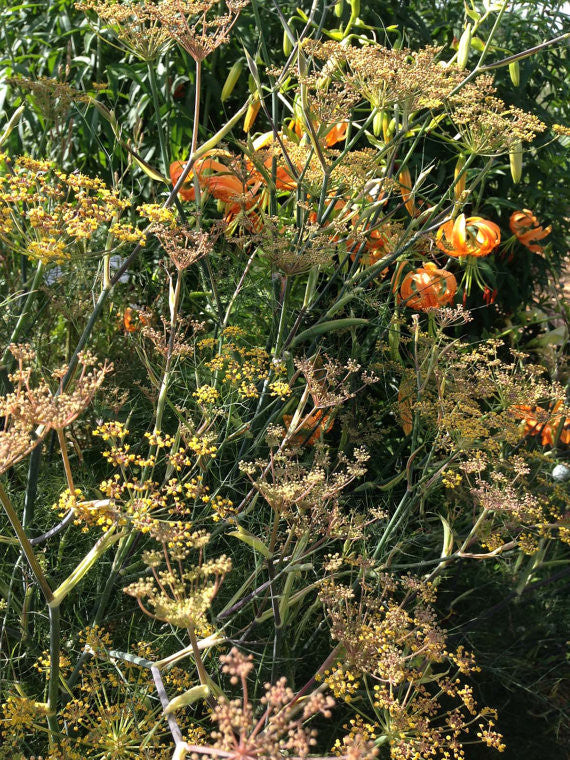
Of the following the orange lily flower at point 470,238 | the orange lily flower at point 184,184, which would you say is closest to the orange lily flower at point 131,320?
the orange lily flower at point 184,184

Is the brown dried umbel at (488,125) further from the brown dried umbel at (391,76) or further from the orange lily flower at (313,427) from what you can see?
the orange lily flower at (313,427)

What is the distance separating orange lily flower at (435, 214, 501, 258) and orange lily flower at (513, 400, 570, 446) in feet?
1.37

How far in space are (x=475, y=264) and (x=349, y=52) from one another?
2.40ft

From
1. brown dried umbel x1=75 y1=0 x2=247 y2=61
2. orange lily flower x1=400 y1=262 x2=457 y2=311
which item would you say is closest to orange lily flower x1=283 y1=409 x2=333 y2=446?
orange lily flower x1=400 y1=262 x2=457 y2=311

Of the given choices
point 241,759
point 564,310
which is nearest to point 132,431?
point 241,759

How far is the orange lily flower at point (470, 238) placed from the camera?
2.00m

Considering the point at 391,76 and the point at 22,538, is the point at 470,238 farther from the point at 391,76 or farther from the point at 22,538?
the point at 22,538

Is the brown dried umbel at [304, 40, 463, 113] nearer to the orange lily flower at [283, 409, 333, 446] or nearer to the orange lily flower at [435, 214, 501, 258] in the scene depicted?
the orange lily flower at [435, 214, 501, 258]

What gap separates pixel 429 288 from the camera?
2014 millimetres

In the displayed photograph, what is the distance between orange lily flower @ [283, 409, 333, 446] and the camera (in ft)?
Answer: 5.75

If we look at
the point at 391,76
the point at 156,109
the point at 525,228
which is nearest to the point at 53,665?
the point at 156,109

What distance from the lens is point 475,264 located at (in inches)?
82.1

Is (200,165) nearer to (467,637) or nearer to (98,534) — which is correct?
(98,534)

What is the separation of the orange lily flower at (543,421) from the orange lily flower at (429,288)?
344 millimetres
